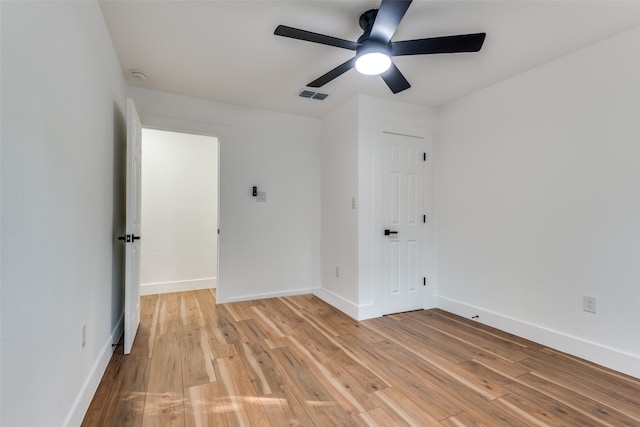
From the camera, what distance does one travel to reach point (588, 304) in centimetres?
233

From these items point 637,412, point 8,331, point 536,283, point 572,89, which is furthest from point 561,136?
point 8,331

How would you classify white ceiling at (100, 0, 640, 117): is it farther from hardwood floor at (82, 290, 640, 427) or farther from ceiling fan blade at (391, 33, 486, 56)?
hardwood floor at (82, 290, 640, 427)

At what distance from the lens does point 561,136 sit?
99.3 inches

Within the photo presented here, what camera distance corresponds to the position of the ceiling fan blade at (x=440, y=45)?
1.80 m

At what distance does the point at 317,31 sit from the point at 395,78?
67 cm

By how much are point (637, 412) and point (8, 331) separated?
2.99 metres

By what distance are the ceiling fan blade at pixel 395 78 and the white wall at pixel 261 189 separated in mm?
1873

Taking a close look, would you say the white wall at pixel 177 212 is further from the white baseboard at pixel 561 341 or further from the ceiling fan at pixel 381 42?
the white baseboard at pixel 561 341

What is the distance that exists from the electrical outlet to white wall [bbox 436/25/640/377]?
4 cm

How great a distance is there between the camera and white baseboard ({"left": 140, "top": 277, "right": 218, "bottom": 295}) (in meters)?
4.10

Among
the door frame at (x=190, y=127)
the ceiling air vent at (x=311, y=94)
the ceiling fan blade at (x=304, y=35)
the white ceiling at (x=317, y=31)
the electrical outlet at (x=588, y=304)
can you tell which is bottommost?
the electrical outlet at (x=588, y=304)

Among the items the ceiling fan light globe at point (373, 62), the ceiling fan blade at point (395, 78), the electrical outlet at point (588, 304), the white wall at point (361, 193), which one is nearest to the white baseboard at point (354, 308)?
the white wall at point (361, 193)

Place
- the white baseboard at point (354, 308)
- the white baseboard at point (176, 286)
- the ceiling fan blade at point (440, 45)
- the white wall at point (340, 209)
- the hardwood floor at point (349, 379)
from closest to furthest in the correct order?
1. the hardwood floor at point (349, 379)
2. the ceiling fan blade at point (440, 45)
3. the white baseboard at point (354, 308)
4. the white wall at point (340, 209)
5. the white baseboard at point (176, 286)

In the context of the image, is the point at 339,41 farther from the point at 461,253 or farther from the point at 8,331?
the point at 461,253
